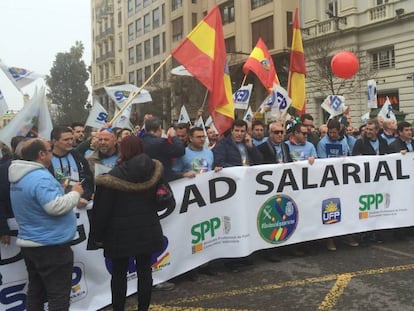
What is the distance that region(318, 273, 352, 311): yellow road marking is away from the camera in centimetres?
446

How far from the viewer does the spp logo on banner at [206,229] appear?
5.44 metres

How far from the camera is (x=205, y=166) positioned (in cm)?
576

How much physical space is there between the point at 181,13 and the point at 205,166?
145 feet

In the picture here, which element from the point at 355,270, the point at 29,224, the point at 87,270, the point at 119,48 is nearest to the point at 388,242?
the point at 355,270

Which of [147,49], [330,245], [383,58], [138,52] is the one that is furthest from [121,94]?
[138,52]

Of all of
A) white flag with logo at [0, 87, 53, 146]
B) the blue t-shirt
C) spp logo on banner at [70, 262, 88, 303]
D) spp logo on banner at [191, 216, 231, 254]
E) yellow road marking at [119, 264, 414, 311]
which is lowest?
yellow road marking at [119, 264, 414, 311]

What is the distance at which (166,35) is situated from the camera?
50.9 m

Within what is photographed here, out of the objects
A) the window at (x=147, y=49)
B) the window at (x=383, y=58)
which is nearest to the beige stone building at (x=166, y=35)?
the window at (x=147, y=49)

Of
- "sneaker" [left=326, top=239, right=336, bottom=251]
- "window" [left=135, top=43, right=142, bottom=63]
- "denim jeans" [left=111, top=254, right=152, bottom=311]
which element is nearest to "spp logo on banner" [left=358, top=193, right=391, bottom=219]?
"sneaker" [left=326, top=239, right=336, bottom=251]

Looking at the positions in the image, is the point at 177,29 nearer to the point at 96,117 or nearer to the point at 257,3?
the point at 257,3

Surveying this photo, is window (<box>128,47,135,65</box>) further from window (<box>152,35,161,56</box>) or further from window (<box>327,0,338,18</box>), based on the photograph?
window (<box>327,0,338,18</box>)

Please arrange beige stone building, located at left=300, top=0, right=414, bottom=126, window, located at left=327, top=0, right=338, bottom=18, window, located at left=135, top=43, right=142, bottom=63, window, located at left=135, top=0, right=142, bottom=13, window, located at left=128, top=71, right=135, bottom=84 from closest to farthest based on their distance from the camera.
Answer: beige stone building, located at left=300, top=0, right=414, bottom=126, window, located at left=327, top=0, right=338, bottom=18, window, located at left=135, top=43, right=142, bottom=63, window, located at left=135, top=0, right=142, bottom=13, window, located at left=128, top=71, right=135, bottom=84

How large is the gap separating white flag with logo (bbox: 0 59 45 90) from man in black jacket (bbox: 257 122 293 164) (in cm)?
290

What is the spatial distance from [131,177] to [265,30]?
30.9 meters
